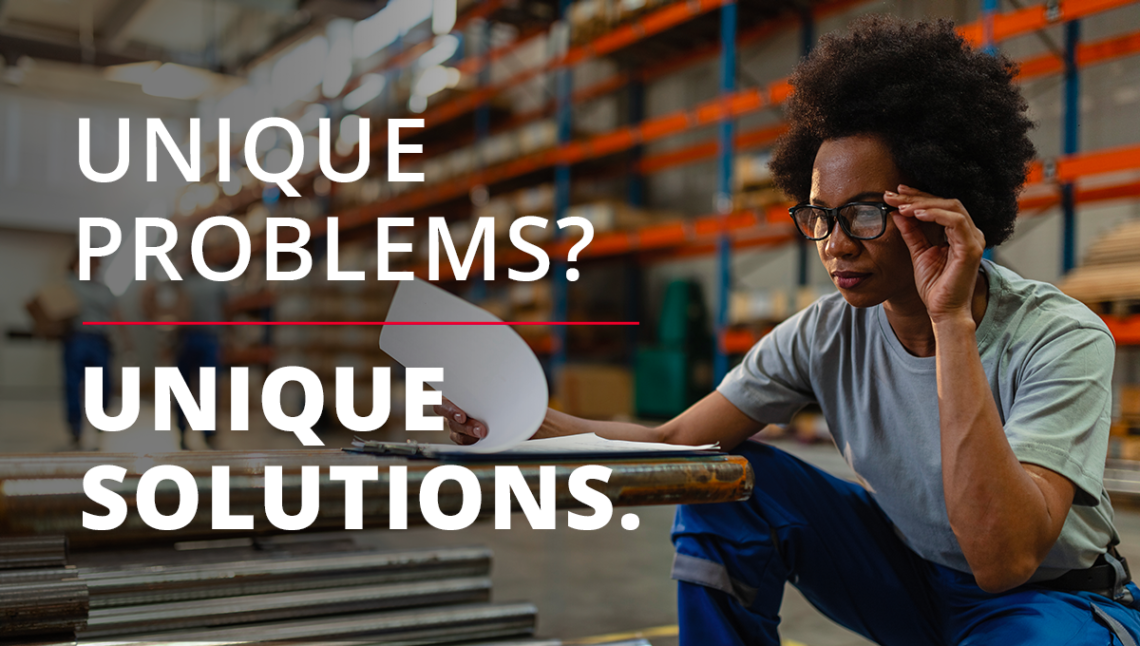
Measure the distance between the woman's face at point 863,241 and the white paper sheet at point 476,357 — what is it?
53cm

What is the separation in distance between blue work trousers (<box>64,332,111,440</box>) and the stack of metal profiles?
5.30 metres

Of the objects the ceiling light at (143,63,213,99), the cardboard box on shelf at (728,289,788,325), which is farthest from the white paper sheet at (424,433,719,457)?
the ceiling light at (143,63,213,99)

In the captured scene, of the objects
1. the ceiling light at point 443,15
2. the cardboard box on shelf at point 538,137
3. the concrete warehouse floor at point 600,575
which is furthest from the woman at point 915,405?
the ceiling light at point 443,15

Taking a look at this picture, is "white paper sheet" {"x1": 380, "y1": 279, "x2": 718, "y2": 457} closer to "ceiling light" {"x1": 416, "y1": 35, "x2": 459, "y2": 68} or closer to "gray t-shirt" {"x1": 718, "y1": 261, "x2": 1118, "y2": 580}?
"gray t-shirt" {"x1": 718, "y1": 261, "x2": 1118, "y2": 580}

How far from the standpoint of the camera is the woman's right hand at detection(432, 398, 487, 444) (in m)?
1.15

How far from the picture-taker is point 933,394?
1.33 metres

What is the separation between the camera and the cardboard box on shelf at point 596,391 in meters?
7.93

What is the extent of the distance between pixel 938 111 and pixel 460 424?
82cm

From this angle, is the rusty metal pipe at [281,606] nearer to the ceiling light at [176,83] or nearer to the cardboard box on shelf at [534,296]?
the cardboard box on shelf at [534,296]

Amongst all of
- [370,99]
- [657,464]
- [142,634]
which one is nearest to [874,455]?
[657,464]

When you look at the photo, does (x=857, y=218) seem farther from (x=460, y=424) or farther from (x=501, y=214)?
(x=501, y=214)

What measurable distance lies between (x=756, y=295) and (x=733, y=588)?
521cm

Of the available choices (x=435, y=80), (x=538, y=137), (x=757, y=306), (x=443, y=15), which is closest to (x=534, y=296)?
(x=538, y=137)

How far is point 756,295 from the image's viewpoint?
644 cm
